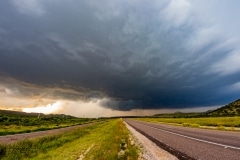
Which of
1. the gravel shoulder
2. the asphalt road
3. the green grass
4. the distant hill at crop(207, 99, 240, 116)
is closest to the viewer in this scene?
the asphalt road

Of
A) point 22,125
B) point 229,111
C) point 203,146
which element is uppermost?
point 229,111

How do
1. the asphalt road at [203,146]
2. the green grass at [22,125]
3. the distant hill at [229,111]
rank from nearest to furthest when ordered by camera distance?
the asphalt road at [203,146]
the green grass at [22,125]
the distant hill at [229,111]

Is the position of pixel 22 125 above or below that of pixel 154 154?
above

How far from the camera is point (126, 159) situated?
380 inches

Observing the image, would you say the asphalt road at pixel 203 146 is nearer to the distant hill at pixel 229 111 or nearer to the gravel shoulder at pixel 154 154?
the gravel shoulder at pixel 154 154

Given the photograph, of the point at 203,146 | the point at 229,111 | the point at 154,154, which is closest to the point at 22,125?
the point at 154,154

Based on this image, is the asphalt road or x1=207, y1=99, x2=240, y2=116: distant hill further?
x1=207, y1=99, x2=240, y2=116: distant hill

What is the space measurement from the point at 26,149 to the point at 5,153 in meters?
2.13

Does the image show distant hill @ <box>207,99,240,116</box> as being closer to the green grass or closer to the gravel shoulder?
the green grass

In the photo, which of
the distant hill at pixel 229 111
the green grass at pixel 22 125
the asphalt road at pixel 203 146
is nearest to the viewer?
the asphalt road at pixel 203 146

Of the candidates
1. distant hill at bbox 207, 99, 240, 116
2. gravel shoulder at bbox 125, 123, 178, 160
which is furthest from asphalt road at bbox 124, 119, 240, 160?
distant hill at bbox 207, 99, 240, 116

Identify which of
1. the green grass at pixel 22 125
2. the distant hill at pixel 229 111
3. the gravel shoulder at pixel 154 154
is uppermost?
the distant hill at pixel 229 111

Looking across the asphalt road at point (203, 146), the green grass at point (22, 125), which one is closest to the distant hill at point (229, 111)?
the green grass at point (22, 125)

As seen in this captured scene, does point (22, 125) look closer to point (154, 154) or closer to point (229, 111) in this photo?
point (154, 154)
